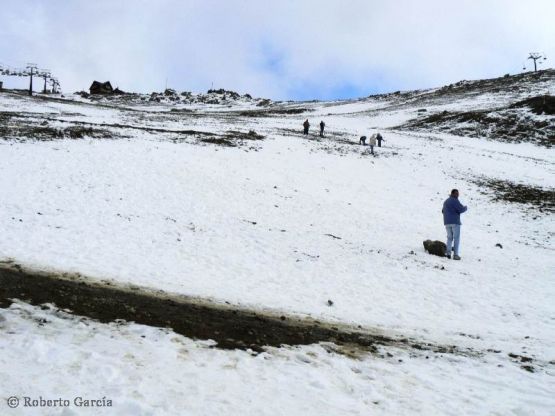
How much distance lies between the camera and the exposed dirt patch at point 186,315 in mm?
9156

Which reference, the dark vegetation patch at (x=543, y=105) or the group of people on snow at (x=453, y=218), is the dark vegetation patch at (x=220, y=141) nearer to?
the group of people on snow at (x=453, y=218)

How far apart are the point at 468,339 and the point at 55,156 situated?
72.2 ft

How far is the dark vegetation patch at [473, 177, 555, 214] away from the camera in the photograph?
25989mm

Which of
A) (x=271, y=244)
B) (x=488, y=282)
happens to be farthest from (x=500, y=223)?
(x=271, y=244)

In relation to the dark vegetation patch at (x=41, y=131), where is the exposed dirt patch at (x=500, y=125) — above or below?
above

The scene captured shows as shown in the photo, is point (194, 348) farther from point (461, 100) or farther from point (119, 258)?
point (461, 100)

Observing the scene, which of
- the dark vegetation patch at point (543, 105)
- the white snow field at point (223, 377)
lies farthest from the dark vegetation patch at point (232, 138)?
the dark vegetation patch at point (543, 105)

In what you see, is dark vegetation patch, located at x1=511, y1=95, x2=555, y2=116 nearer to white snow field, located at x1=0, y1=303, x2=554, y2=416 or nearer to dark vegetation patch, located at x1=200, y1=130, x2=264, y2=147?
dark vegetation patch, located at x1=200, y1=130, x2=264, y2=147

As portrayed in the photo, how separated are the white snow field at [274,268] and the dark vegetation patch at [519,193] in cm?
73

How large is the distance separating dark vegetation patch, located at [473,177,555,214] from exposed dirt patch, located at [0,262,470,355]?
19.7 metres

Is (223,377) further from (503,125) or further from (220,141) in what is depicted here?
(503,125)

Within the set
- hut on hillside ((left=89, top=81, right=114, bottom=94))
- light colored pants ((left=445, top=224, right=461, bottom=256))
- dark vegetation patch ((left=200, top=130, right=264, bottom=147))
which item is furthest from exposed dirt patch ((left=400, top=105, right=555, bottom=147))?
hut on hillside ((left=89, top=81, right=114, bottom=94))

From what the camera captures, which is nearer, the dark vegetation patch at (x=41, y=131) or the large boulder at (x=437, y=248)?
the large boulder at (x=437, y=248)

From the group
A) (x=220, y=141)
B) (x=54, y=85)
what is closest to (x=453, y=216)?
(x=220, y=141)
